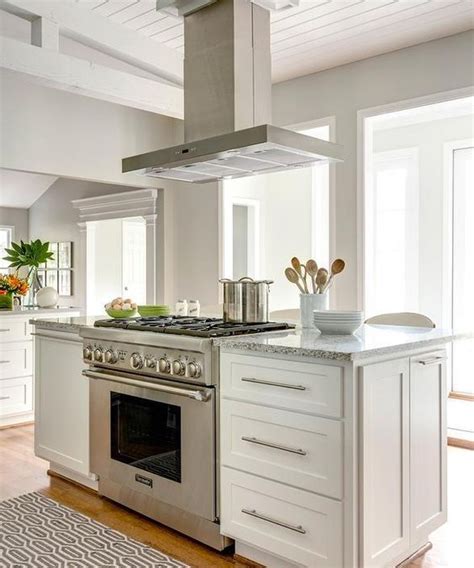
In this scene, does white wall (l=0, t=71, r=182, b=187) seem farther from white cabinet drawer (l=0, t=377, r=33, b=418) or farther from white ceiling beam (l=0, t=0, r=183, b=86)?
white cabinet drawer (l=0, t=377, r=33, b=418)

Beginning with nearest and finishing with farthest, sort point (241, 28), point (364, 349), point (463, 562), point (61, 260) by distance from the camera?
point (364, 349)
point (463, 562)
point (241, 28)
point (61, 260)

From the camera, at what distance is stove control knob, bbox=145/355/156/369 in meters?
2.64

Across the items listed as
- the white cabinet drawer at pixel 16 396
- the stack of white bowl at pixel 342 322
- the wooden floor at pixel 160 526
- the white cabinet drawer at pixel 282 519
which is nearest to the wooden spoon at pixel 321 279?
the stack of white bowl at pixel 342 322

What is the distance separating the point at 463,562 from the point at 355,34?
10.1 ft

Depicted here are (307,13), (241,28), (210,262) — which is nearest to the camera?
(241,28)

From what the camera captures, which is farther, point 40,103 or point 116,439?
point 40,103

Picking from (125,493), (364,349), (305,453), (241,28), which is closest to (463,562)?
(305,453)

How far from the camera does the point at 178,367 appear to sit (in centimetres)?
252

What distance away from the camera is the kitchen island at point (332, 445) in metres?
2.01

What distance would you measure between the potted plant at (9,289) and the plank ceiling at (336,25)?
2329 millimetres

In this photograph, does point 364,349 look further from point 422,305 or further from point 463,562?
point 422,305

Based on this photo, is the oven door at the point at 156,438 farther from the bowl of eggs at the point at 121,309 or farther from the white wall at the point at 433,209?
the white wall at the point at 433,209

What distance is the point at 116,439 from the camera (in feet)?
9.67

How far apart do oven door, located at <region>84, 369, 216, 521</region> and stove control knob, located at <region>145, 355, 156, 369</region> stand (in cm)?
8
